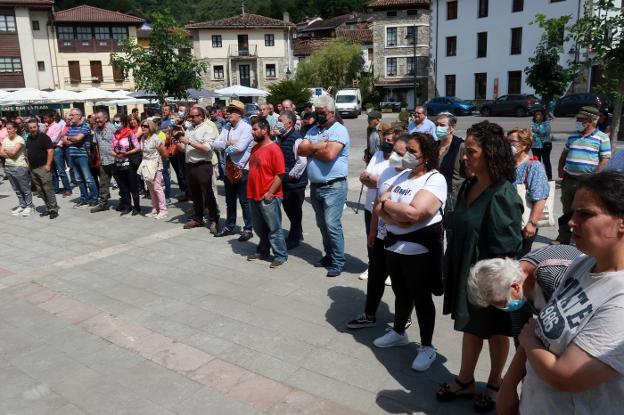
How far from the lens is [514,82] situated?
38.1 m

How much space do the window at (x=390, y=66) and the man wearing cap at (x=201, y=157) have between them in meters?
43.8

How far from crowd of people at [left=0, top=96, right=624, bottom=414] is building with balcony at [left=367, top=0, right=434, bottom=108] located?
41.5 metres

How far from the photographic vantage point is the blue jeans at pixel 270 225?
5980 millimetres

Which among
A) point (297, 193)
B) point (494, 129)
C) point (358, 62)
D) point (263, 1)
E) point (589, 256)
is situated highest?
point (263, 1)

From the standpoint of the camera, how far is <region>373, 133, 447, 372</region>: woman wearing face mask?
140 inches

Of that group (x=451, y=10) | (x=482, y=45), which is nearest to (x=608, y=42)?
(x=482, y=45)

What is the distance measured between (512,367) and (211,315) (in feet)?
10.5

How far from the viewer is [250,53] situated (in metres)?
55.0

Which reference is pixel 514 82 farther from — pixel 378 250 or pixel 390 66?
pixel 378 250

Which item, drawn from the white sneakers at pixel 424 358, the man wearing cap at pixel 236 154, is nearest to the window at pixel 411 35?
the man wearing cap at pixel 236 154

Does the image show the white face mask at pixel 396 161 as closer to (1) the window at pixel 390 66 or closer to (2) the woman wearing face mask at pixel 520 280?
(2) the woman wearing face mask at pixel 520 280

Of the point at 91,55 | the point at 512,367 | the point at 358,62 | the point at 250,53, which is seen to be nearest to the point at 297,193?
the point at 512,367

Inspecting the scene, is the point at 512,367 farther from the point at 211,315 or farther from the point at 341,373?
the point at 211,315

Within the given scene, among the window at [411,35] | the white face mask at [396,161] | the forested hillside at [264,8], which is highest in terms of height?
the forested hillside at [264,8]
